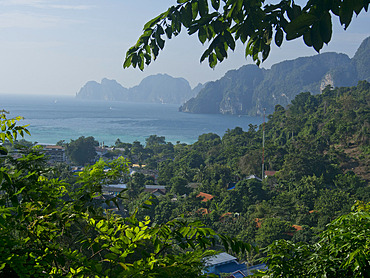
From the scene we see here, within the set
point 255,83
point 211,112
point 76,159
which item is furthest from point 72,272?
point 255,83

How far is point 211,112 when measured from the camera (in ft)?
316

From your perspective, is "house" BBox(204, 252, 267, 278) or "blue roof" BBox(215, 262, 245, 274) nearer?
"house" BBox(204, 252, 267, 278)

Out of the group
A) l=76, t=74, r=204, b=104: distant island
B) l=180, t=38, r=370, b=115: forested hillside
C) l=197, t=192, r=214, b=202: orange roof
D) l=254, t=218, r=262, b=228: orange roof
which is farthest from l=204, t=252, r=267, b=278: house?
l=76, t=74, r=204, b=104: distant island

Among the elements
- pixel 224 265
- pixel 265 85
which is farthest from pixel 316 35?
pixel 265 85

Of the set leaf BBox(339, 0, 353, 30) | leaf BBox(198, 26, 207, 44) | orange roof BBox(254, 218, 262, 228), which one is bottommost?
orange roof BBox(254, 218, 262, 228)

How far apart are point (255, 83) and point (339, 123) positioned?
80.9m

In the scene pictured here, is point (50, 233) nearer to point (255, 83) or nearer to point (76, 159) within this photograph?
point (76, 159)

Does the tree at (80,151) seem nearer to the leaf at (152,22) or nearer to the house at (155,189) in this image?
the house at (155,189)

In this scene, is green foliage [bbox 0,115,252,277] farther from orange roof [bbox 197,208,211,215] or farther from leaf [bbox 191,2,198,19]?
orange roof [bbox 197,208,211,215]

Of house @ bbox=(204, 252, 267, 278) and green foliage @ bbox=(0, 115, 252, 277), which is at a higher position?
green foliage @ bbox=(0, 115, 252, 277)

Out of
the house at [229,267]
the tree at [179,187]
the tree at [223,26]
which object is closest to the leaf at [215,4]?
the tree at [223,26]

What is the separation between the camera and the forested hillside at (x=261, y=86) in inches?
3610

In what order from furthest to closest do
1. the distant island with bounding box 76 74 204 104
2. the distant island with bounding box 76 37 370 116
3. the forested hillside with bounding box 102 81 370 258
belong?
the distant island with bounding box 76 74 204 104 → the distant island with bounding box 76 37 370 116 → the forested hillside with bounding box 102 81 370 258

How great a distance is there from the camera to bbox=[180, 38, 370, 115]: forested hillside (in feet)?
301
